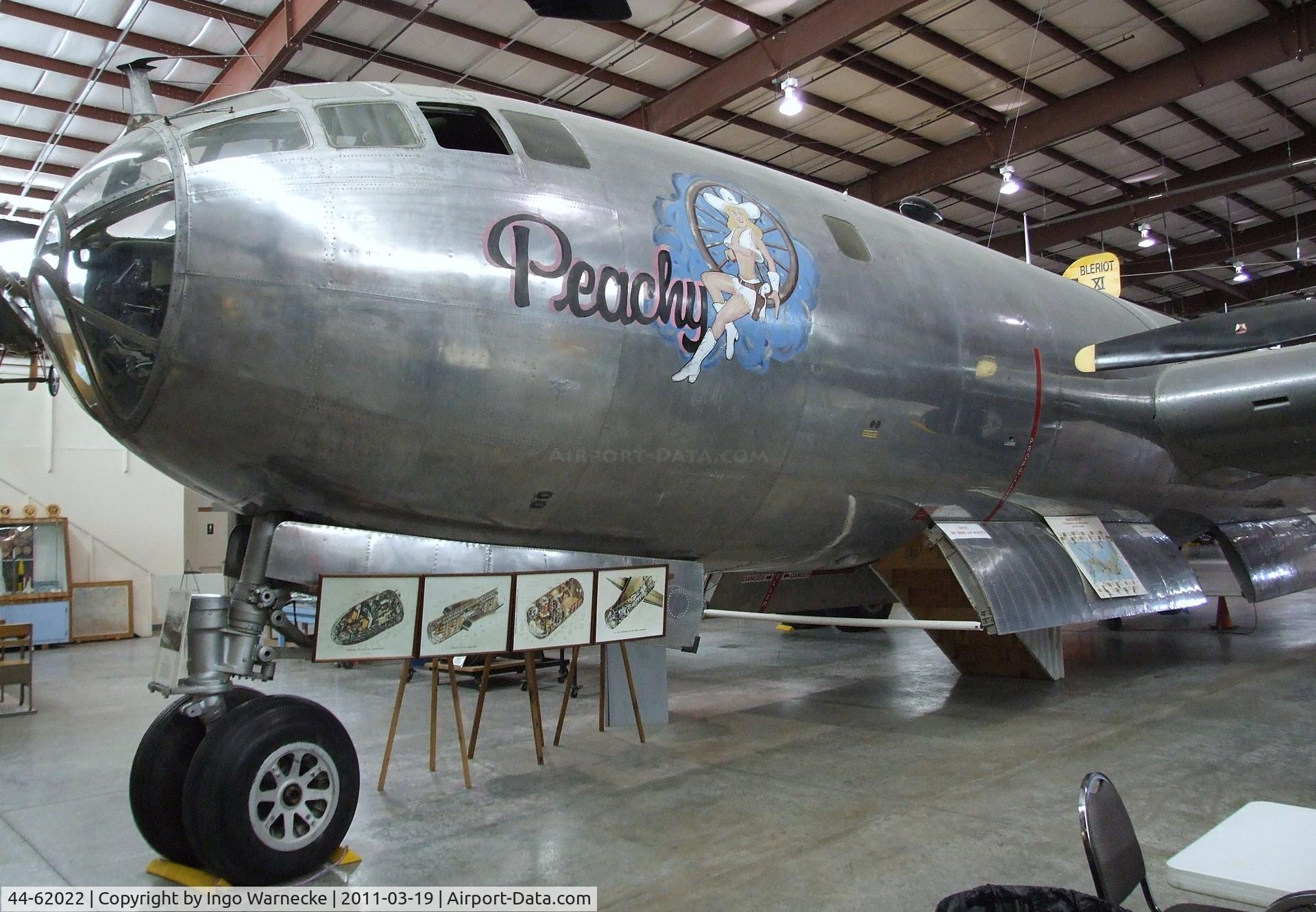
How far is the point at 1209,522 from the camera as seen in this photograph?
Answer: 10.9 meters

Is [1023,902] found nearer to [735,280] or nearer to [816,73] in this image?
[735,280]

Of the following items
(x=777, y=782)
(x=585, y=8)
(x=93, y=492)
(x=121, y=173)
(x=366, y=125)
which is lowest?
(x=777, y=782)

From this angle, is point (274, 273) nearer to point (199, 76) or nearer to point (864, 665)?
point (864, 665)

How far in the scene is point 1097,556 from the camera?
829cm

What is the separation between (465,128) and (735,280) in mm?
1789

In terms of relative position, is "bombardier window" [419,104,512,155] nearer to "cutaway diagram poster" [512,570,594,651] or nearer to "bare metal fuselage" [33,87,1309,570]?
"bare metal fuselage" [33,87,1309,570]

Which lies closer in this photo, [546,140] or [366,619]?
[366,619]

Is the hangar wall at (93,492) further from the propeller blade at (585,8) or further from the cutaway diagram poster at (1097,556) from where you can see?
the cutaway diagram poster at (1097,556)

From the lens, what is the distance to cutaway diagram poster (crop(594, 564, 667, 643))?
592cm

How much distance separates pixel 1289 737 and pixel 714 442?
510 cm

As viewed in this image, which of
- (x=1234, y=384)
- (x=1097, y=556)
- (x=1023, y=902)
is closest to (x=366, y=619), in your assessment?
(x=1023, y=902)

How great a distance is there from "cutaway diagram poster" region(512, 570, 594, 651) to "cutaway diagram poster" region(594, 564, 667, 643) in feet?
0.34

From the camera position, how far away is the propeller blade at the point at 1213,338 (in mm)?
7578

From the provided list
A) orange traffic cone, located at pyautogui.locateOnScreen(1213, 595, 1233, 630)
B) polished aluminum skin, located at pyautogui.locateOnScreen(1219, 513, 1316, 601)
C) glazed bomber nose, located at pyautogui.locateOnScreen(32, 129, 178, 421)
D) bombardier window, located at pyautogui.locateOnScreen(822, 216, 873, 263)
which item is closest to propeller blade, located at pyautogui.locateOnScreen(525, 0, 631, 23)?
bombardier window, located at pyautogui.locateOnScreen(822, 216, 873, 263)
